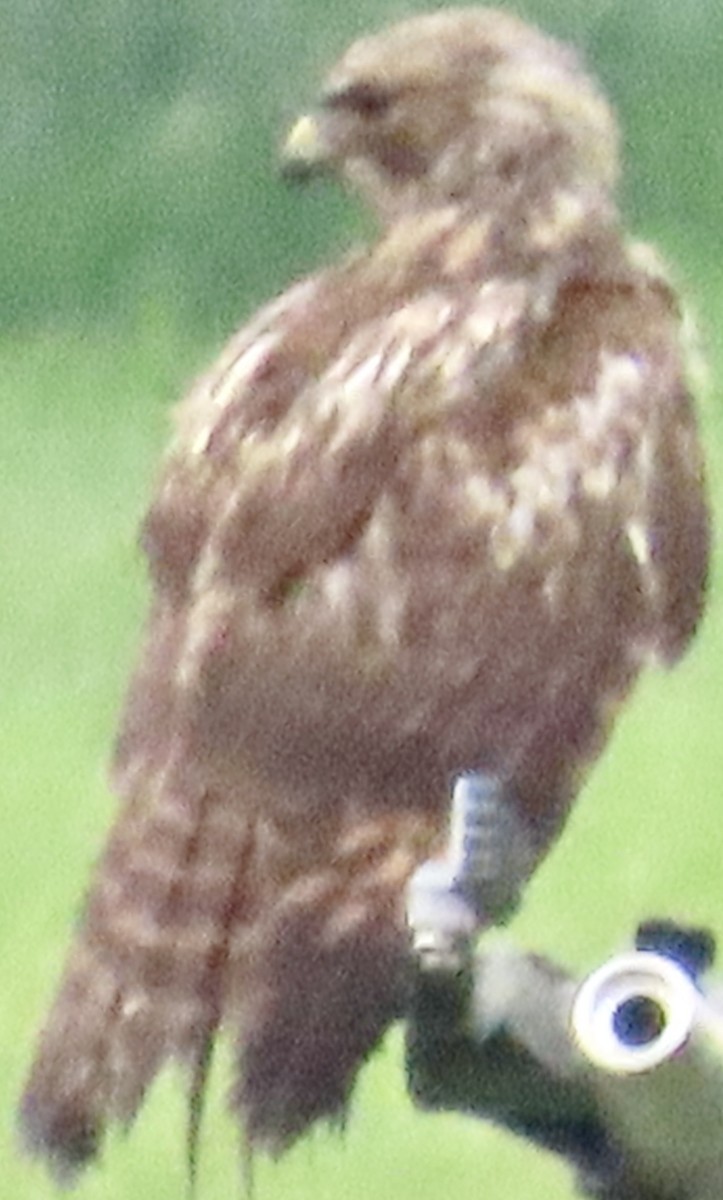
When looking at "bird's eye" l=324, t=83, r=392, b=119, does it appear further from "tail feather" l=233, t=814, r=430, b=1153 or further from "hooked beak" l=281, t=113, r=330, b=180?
"tail feather" l=233, t=814, r=430, b=1153

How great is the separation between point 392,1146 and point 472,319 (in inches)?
15.5

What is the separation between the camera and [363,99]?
3.26 ft

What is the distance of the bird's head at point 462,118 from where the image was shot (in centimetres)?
97

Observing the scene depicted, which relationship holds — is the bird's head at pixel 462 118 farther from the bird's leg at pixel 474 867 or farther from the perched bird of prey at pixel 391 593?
the bird's leg at pixel 474 867

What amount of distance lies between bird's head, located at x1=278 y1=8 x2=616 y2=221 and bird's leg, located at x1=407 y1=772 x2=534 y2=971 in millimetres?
285

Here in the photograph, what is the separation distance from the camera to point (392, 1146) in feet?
3.17

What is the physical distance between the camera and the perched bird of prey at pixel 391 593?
37.6 inches

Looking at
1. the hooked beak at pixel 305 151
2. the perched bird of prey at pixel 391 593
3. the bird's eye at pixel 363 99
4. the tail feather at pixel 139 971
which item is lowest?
the tail feather at pixel 139 971

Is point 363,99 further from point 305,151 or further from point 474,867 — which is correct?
point 474,867

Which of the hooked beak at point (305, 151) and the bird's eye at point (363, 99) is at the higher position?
the bird's eye at point (363, 99)

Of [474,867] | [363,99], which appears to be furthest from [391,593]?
[363,99]

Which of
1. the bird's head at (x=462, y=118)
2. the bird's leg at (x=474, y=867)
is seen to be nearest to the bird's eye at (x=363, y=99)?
the bird's head at (x=462, y=118)

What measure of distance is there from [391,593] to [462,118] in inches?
9.0

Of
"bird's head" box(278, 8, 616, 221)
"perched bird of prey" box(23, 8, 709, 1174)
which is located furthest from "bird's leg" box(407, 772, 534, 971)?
"bird's head" box(278, 8, 616, 221)
